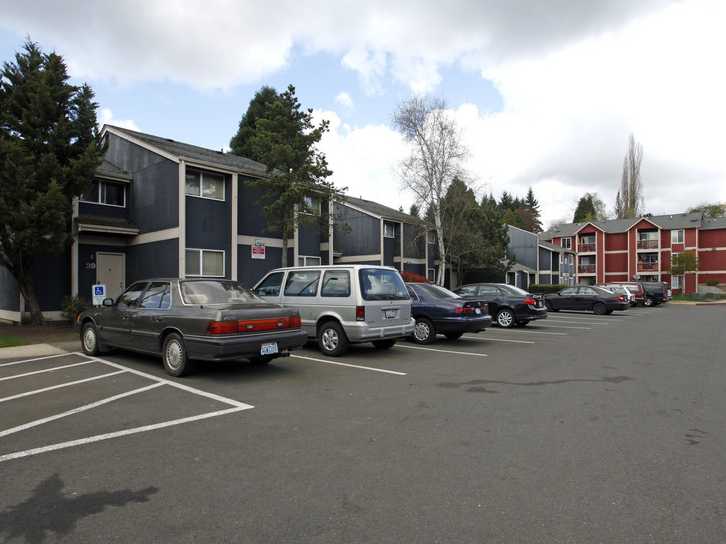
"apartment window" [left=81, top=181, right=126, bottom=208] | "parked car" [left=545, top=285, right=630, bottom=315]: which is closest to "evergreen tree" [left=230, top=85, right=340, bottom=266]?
"apartment window" [left=81, top=181, right=126, bottom=208]

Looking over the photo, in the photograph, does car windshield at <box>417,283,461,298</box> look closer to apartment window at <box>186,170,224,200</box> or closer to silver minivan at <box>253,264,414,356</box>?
silver minivan at <box>253,264,414,356</box>

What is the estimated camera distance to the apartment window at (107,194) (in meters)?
18.2

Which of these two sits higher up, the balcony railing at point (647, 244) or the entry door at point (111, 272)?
the balcony railing at point (647, 244)

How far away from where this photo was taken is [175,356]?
Answer: 795cm

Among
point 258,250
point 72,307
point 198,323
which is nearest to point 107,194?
point 72,307

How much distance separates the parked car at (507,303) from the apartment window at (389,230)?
12445 millimetres

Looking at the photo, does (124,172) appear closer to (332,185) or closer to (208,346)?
(332,185)

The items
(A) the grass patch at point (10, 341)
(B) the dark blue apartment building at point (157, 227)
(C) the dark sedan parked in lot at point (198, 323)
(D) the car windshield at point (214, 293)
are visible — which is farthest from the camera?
(B) the dark blue apartment building at point (157, 227)

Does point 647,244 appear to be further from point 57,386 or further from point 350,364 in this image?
point 57,386

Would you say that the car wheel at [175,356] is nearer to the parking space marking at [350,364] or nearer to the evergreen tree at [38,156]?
the parking space marking at [350,364]

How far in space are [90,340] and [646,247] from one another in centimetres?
6476

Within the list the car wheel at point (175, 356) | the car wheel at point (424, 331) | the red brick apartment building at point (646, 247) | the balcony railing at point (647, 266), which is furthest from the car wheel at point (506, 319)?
the balcony railing at point (647, 266)

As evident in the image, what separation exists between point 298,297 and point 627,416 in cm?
690

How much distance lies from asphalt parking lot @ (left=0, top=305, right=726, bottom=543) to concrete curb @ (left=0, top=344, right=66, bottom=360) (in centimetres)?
216
